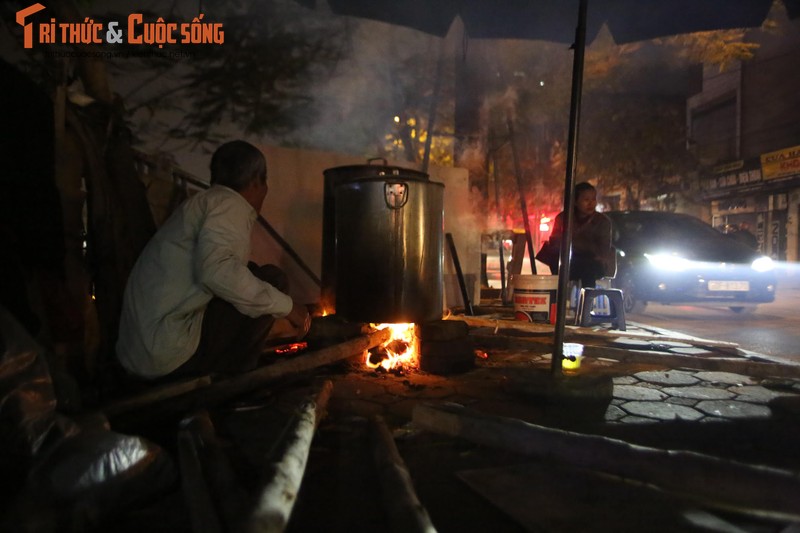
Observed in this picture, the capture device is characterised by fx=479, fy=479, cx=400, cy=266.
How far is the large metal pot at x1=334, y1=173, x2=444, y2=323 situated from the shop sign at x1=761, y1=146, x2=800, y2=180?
20047 millimetres

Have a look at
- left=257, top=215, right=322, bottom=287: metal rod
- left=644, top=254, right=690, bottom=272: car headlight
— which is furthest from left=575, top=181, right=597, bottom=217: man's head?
left=644, top=254, right=690, bottom=272: car headlight

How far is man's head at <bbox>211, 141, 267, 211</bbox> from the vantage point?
9.52 ft

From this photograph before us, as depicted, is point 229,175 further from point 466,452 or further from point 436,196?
point 466,452

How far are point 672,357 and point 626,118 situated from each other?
1542 cm

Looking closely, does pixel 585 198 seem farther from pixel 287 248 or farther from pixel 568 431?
pixel 287 248

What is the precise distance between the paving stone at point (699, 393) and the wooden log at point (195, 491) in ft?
10.4

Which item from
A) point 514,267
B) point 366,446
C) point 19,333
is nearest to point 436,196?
point 366,446

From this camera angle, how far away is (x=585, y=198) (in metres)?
5.34

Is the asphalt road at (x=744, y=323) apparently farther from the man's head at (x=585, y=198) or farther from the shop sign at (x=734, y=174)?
the shop sign at (x=734, y=174)

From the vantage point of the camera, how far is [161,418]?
2.52 metres

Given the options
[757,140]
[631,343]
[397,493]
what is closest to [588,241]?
[631,343]

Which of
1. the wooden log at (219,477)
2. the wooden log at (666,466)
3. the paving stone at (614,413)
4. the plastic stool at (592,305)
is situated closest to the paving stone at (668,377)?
the paving stone at (614,413)

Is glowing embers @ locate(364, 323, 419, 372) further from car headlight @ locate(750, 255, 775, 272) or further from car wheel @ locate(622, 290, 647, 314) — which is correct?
car headlight @ locate(750, 255, 775, 272)

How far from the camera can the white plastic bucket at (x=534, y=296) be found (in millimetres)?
5223
